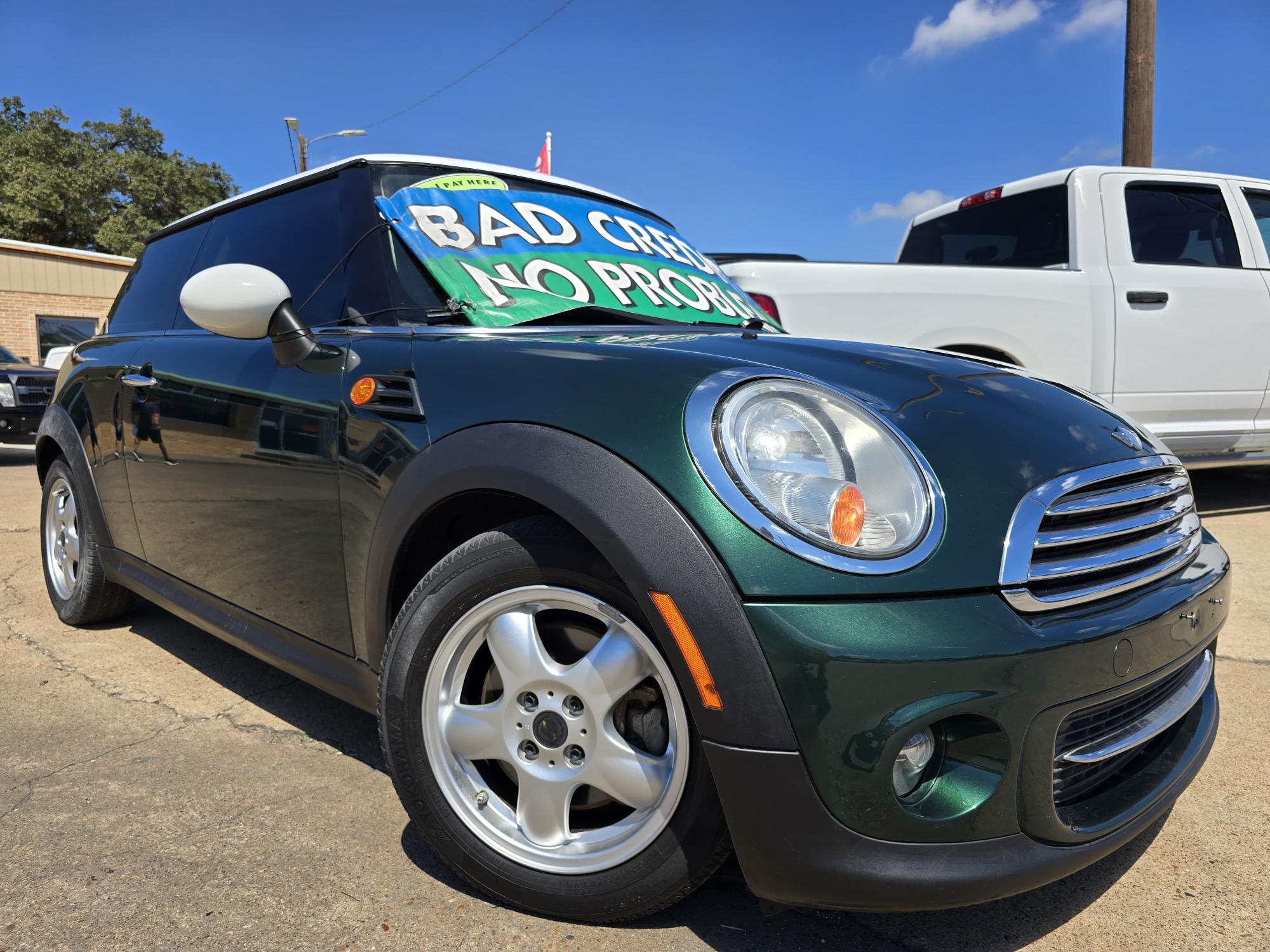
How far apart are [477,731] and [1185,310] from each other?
4.92 meters

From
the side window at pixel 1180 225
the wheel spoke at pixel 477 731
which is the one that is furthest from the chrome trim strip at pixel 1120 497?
the side window at pixel 1180 225

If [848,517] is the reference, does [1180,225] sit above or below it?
above

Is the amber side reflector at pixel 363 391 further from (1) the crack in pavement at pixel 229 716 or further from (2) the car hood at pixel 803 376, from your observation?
(1) the crack in pavement at pixel 229 716

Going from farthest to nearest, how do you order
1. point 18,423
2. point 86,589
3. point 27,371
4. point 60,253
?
point 60,253 < point 27,371 < point 18,423 < point 86,589

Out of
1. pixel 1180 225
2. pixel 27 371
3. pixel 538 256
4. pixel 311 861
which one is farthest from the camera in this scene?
pixel 27 371

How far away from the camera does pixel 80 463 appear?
3.38 metres

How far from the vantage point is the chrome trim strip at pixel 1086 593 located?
56.1 inches

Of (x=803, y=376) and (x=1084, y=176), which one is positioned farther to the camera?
(x=1084, y=176)

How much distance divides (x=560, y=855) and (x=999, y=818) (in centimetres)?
77

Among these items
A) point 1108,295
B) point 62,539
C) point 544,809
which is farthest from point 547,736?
point 1108,295

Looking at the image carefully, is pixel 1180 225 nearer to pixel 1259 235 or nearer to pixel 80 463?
pixel 1259 235

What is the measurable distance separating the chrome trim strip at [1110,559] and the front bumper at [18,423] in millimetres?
10743

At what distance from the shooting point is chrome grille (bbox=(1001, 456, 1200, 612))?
57.3 inches

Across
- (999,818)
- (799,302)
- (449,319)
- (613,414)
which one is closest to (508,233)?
(449,319)
